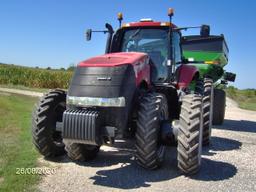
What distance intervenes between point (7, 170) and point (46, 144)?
0.81 meters

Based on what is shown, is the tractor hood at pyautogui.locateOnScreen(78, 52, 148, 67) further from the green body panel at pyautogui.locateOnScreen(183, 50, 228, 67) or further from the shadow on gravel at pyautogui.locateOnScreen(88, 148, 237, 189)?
the green body panel at pyautogui.locateOnScreen(183, 50, 228, 67)

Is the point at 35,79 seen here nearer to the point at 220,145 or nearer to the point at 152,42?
the point at 220,145

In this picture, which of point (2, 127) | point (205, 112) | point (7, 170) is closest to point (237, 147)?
point (205, 112)

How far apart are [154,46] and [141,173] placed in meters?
2.74

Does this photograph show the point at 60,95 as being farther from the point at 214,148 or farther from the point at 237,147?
the point at 237,147

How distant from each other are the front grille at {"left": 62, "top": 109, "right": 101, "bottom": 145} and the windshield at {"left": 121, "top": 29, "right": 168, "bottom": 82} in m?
2.14

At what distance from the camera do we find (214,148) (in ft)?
26.0

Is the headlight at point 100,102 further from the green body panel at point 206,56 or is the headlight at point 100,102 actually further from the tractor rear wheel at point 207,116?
the green body panel at point 206,56

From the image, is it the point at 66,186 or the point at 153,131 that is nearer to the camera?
the point at 66,186

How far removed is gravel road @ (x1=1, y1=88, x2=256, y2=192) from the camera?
5199mm

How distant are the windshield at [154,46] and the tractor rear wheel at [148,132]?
145 centimetres

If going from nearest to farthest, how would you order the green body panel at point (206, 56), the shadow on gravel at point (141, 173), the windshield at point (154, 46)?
the shadow on gravel at point (141, 173) → the windshield at point (154, 46) → the green body panel at point (206, 56)

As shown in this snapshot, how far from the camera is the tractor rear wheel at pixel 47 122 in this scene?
6.09m

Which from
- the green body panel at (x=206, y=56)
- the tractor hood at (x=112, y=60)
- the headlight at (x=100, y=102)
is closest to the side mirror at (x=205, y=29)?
the tractor hood at (x=112, y=60)
